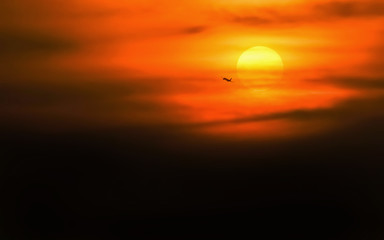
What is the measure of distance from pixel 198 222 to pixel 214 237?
669 inches

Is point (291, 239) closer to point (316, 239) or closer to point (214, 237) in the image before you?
point (316, 239)

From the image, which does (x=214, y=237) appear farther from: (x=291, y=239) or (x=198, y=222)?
(x=291, y=239)

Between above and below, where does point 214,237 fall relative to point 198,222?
below

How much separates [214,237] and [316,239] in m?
65.2

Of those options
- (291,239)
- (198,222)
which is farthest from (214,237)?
(291,239)

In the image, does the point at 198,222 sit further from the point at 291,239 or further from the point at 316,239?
the point at 316,239

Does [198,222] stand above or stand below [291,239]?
above

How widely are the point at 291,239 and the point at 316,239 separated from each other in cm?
1628

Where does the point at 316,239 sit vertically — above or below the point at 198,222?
below

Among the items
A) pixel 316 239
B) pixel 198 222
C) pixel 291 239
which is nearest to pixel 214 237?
pixel 198 222

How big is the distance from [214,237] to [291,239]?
1931 inches

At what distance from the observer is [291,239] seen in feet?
475

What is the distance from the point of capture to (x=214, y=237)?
14888cm
